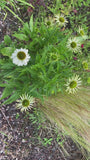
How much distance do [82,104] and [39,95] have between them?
0.43 metres

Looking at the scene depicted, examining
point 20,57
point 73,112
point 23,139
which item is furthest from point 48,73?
point 23,139

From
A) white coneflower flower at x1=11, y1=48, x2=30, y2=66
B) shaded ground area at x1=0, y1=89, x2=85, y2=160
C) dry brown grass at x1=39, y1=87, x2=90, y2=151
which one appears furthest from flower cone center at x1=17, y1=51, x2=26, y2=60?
shaded ground area at x1=0, y1=89, x2=85, y2=160

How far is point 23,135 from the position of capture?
1.48 m

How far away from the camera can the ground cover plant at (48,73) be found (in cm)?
105

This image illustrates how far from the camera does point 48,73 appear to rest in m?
1.07

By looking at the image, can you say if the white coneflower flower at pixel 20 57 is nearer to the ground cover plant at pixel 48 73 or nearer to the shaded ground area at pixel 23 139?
the ground cover plant at pixel 48 73

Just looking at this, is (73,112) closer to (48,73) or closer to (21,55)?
(48,73)

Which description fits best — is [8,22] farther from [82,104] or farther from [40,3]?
[82,104]

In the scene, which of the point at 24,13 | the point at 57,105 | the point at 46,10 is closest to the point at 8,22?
the point at 24,13

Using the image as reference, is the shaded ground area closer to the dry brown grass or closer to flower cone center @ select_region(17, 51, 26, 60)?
the dry brown grass

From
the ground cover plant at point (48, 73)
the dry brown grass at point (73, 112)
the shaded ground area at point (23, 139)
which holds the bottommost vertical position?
the shaded ground area at point (23, 139)

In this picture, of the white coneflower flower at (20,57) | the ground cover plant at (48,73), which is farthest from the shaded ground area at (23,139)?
the white coneflower flower at (20,57)

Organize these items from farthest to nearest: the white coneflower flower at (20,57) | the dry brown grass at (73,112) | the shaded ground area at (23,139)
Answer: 1. the shaded ground area at (23,139)
2. the dry brown grass at (73,112)
3. the white coneflower flower at (20,57)

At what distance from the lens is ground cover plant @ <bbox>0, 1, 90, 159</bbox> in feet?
3.44
